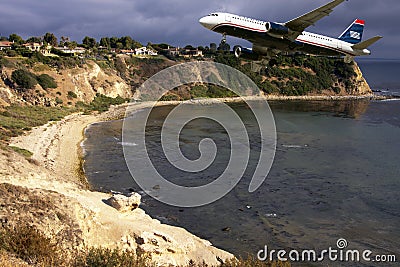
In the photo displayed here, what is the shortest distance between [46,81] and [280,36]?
58382 millimetres

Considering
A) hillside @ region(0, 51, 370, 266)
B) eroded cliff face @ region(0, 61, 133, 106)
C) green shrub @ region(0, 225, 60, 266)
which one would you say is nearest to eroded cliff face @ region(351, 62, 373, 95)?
hillside @ region(0, 51, 370, 266)

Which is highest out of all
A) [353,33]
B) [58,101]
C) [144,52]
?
[144,52]

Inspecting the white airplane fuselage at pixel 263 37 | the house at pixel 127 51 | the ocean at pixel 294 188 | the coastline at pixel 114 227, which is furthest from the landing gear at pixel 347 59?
the house at pixel 127 51

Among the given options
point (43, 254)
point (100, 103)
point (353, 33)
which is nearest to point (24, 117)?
point (100, 103)

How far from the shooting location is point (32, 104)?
65312 mm

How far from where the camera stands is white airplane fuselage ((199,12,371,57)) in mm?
22812

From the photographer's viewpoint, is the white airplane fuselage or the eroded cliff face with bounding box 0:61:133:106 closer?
the white airplane fuselage

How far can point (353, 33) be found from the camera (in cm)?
2673

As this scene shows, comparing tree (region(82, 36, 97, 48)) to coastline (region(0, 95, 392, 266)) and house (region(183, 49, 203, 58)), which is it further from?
coastline (region(0, 95, 392, 266))

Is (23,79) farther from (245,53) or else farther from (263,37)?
(263,37)

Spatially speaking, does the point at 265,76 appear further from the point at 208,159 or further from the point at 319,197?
the point at 319,197

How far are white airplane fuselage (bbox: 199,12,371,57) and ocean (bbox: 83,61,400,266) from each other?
11298 mm

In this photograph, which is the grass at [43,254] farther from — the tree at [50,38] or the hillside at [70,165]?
the tree at [50,38]

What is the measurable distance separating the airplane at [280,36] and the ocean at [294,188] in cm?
1090
